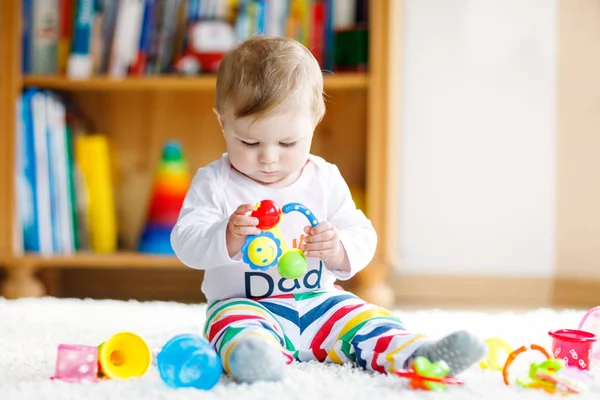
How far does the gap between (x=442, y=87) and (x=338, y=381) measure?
1246mm

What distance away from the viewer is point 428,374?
0.84m

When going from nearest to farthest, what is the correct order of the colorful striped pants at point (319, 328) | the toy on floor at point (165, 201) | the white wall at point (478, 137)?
the colorful striped pants at point (319, 328), the toy on floor at point (165, 201), the white wall at point (478, 137)

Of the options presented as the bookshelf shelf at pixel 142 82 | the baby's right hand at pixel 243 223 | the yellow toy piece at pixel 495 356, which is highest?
the bookshelf shelf at pixel 142 82

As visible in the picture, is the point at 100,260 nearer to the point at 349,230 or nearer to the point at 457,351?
the point at 349,230

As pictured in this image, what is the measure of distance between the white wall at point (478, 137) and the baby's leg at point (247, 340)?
1.06 m

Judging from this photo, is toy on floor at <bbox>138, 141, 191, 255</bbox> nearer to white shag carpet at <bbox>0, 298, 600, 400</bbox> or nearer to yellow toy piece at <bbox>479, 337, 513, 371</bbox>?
white shag carpet at <bbox>0, 298, 600, 400</bbox>

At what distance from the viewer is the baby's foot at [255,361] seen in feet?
2.79

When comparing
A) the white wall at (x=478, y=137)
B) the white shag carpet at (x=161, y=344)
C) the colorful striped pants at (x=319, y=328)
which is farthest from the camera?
the white wall at (x=478, y=137)

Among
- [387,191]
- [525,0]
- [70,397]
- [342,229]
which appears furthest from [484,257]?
[70,397]

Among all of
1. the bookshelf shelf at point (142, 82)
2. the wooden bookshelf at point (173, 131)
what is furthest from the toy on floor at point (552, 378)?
the bookshelf shelf at point (142, 82)

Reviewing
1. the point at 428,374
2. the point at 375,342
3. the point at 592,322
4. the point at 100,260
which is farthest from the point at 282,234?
the point at 100,260

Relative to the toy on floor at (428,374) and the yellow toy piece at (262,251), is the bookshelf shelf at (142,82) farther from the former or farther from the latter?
the toy on floor at (428,374)

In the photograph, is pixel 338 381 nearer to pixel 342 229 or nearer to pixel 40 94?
pixel 342 229

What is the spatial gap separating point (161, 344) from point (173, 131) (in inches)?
38.9
